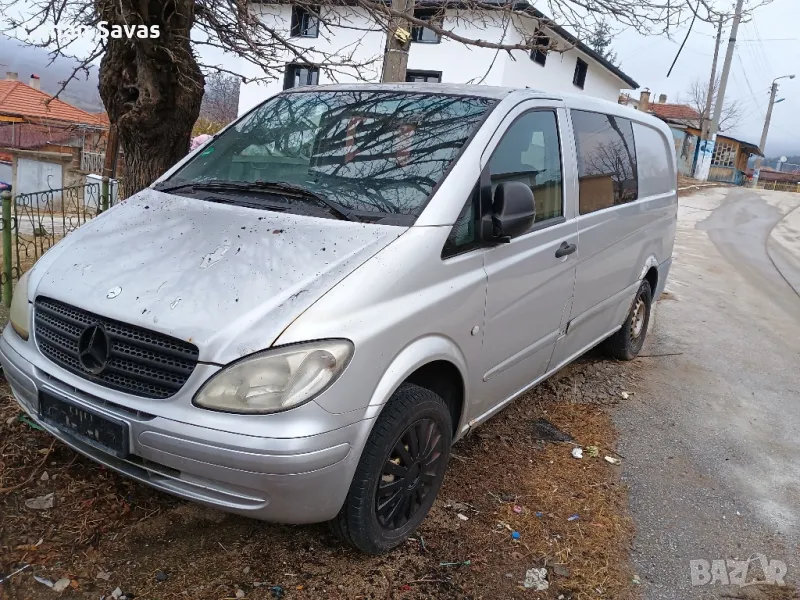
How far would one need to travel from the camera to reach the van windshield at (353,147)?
2.96 meters

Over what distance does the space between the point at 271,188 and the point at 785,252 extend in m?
13.9

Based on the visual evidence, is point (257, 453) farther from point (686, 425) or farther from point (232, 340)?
point (686, 425)

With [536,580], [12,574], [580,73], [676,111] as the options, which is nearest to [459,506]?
[536,580]

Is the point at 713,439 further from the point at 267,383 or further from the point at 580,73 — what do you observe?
the point at 580,73

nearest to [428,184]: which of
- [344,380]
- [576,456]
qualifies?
[344,380]

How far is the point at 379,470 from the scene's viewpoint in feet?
8.20

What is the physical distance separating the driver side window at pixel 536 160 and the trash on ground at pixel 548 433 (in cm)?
138

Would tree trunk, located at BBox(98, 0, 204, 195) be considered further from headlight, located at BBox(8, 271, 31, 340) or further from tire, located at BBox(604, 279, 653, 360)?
tire, located at BBox(604, 279, 653, 360)

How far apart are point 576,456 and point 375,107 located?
2.28 metres

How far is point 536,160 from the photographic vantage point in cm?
351

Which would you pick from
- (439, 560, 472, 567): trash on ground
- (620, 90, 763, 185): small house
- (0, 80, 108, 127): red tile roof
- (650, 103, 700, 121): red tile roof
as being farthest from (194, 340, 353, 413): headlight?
(650, 103, 700, 121): red tile roof

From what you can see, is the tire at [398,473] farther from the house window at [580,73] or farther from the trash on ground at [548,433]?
the house window at [580,73]

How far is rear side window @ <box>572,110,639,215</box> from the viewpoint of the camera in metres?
3.93

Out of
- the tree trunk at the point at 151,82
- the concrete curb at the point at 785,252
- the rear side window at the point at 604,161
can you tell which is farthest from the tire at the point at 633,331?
the concrete curb at the point at 785,252
